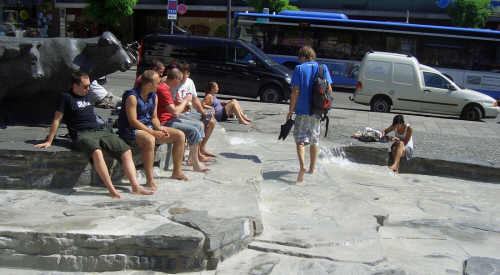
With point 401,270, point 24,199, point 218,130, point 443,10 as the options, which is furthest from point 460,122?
point 443,10

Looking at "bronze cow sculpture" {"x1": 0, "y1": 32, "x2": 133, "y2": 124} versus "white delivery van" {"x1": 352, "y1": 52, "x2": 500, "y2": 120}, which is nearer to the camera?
"bronze cow sculpture" {"x1": 0, "y1": 32, "x2": 133, "y2": 124}

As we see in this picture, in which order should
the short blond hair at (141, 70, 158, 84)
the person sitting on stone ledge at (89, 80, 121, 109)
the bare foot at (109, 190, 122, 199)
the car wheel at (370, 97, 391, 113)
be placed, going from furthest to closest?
the car wheel at (370, 97, 391, 113) → the person sitting on stone ledge at (89, 80, 121, 109) → the short blond hair at (141, 70, 158, 84) → the bare foot at (109, 190, 122, 199)

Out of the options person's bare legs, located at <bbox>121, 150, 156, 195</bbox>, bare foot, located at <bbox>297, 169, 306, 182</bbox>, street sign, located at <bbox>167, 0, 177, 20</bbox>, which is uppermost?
street sign, located at <bbox>167, 0, 177, 20</bbox>

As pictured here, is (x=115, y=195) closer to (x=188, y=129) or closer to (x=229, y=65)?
(x=188, y=129)

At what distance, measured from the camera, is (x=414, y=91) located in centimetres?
1538

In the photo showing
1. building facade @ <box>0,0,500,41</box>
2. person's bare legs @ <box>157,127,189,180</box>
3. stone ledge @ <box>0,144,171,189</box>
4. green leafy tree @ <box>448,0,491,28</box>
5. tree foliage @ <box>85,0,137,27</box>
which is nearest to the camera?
stone ledge @ <box>0,144,171,189</box>

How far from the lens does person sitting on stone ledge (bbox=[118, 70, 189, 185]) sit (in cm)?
544

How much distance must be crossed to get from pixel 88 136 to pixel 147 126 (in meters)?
0.83

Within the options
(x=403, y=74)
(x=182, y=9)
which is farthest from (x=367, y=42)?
(x=182, y=9)

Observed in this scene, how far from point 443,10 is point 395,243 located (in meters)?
28.2

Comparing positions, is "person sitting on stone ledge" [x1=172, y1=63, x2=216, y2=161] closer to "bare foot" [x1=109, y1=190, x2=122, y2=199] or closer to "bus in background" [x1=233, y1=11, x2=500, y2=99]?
"bare foot" [x1=109, y1=190, x2=122, y2=199]

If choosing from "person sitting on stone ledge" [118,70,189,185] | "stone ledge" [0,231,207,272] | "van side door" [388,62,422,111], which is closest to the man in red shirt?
"person sitting on stone ledge" [118,70,189,185]

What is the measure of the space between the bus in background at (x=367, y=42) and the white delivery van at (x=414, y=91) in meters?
5.29

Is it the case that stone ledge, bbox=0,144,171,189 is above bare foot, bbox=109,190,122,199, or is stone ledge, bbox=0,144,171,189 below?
above
